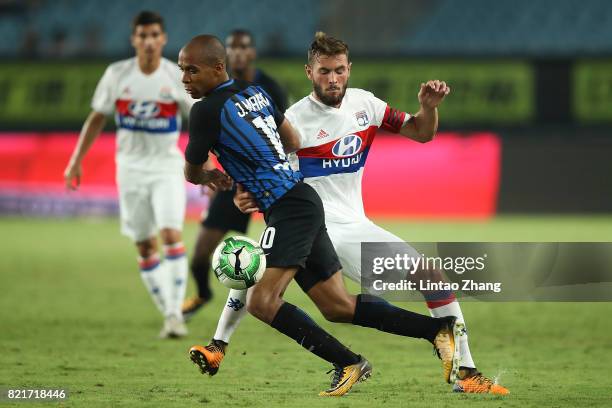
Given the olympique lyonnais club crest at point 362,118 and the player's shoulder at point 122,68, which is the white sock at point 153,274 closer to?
the player's shoulder at point 122,68

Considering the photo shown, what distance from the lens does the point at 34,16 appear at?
21359mm

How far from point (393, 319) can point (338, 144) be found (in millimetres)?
973

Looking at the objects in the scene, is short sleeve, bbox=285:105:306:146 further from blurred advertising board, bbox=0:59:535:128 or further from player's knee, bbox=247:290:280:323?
blurred advertising board, bbox=0:59:535:128

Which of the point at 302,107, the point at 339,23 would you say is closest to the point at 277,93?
the point at 302,107

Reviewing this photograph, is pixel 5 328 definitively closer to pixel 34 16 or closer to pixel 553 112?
pixel 553 112

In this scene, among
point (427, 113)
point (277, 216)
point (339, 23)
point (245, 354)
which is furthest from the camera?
point (339, 23)

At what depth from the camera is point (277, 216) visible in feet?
18.5

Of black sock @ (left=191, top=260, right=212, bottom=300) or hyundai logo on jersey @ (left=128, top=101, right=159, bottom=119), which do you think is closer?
hyundai logo on jersey @ (left=128, top=101, right=159, bottom=119)

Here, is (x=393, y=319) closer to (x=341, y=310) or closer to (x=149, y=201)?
(x=341, y=310)

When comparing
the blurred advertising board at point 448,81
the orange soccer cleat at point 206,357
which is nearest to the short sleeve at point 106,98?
the orange soccer cleat at point 206,357

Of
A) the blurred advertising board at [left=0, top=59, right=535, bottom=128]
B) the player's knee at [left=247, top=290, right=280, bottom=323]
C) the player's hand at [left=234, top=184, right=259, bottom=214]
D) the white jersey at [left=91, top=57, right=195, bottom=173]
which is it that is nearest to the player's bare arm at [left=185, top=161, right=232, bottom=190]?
the player's hand at [left=234, top=184, right=259, bottom=214]

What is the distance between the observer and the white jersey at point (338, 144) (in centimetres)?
605

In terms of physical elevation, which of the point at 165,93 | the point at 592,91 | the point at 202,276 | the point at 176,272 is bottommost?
the point at 202,276

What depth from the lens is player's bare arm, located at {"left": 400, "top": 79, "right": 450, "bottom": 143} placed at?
5.92 m
